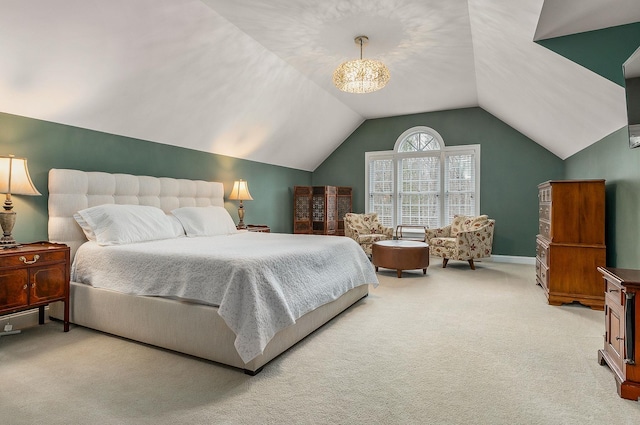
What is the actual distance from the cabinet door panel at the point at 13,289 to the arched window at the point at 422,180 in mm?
6084

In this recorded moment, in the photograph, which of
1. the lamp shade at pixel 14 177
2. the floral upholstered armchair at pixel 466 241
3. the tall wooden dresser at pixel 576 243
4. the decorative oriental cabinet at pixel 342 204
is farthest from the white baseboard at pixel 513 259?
the lamp shade at pixel 14 177

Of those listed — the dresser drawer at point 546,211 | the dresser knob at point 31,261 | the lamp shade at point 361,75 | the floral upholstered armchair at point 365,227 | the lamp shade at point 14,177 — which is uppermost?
the lamp shade at point 361,75

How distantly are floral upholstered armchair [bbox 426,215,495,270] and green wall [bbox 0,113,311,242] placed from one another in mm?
3237

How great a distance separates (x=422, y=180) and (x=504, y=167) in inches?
59.4

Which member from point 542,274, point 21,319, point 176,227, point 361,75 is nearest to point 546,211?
point 542,274

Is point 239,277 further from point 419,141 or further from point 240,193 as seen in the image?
point 419,141

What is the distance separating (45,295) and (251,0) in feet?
10.1

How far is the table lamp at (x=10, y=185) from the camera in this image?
2799mm

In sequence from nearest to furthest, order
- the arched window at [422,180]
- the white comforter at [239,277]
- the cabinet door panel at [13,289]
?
the white comforter at [239,277] < the cabinet door panel at [13,289] < the arched window at [422,180]

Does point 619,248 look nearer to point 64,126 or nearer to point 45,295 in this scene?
point 45,295

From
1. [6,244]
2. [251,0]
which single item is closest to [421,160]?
[251,0]

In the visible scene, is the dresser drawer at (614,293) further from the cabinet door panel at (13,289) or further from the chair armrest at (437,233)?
the cabinet door panel at (13,289)

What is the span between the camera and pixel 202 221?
4332mm

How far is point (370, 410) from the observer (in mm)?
1860
